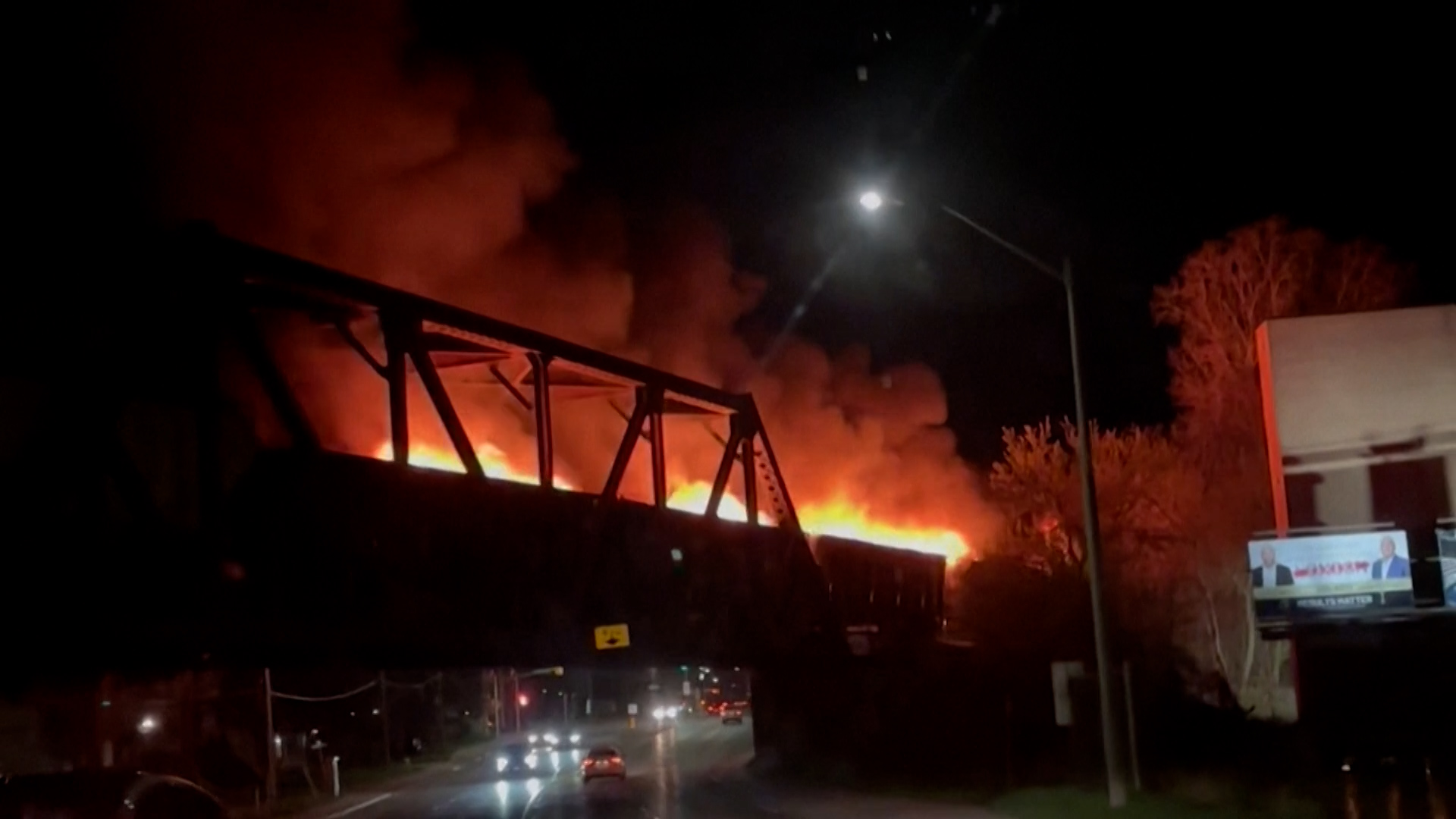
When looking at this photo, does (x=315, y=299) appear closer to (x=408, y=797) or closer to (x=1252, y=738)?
(x=1252, y=738)

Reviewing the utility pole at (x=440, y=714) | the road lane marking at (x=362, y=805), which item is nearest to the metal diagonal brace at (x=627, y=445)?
the road lane marking at (x=362, y=805)

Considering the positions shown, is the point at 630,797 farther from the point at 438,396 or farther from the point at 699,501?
the point at 438,396

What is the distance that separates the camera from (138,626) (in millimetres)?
16734

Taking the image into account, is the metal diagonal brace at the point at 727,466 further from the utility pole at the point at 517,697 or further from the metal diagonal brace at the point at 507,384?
the utility pole at the point at 517,697

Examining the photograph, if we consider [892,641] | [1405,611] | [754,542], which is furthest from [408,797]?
[1405,611]

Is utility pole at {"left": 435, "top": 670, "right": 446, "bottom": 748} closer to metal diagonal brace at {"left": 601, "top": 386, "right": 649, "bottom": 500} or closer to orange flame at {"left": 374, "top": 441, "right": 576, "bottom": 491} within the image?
orange flame at {"left": 374, "top": 441, "right": 576, "bottom": 491}

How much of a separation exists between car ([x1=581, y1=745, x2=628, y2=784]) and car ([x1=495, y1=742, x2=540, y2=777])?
23.6 ft

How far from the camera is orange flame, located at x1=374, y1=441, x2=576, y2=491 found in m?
23.7

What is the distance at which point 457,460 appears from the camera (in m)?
25.0

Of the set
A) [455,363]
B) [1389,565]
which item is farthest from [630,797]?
[1389,565]

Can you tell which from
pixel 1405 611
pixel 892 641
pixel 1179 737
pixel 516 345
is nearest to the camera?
pixel 516 345

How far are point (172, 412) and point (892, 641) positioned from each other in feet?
74.2

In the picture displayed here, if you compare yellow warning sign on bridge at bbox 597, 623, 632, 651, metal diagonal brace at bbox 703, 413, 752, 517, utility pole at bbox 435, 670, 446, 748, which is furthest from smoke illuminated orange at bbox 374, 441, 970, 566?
utility pole at bbox 435, 670, 446, 748

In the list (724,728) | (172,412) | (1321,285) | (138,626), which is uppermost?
(1321,285)
